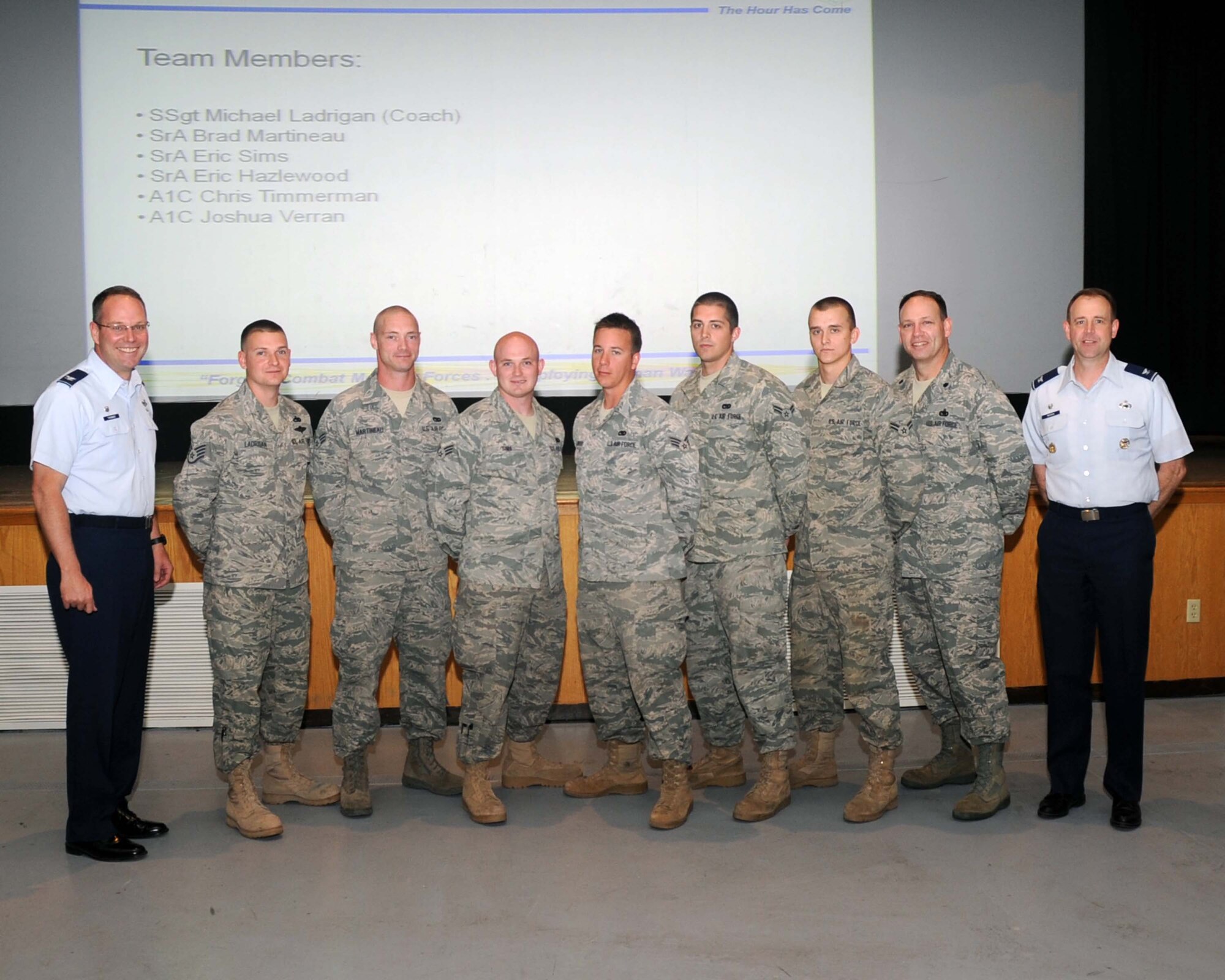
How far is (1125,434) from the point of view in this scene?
323 cm

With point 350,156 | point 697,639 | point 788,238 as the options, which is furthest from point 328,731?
point 788,238

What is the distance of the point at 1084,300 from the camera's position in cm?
322

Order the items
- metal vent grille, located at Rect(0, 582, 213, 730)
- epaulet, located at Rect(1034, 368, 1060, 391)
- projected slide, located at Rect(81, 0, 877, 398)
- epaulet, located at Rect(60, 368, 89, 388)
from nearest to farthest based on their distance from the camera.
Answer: epaulet, located at Rect(60, 368, 89, 388)
epaulet, located at Rect(1034, 368, 1060, 391)
metal vent grille, located at Rect(0, 582, 213, 730)
projected slide, located at Rect(81, 0, 877, 398)

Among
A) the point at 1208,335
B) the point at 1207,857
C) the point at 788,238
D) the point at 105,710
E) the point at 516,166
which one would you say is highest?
the point at 516,166

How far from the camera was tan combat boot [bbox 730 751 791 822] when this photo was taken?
329 cm

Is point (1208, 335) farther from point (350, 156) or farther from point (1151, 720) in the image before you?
point (350, 156)

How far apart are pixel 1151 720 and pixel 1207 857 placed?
1.48 meters

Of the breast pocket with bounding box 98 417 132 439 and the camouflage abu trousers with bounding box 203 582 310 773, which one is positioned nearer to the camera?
the breast pocket with bounding box 98 417 132 439

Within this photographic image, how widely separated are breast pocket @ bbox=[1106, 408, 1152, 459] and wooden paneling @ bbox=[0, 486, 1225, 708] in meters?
1.18

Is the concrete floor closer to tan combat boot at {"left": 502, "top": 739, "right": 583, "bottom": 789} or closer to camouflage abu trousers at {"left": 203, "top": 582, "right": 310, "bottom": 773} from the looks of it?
tan combat boot at {"left": 502, "top": 739, "right": 583, "bottom": 789}

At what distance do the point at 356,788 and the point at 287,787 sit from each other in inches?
10.5

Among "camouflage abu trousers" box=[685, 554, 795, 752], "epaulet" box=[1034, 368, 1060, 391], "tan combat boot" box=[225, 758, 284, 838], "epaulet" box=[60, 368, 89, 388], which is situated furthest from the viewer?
"epaulet" box=[1034, 368, 1060, 391]

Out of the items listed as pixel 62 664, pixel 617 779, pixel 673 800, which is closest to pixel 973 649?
pixel 673 800

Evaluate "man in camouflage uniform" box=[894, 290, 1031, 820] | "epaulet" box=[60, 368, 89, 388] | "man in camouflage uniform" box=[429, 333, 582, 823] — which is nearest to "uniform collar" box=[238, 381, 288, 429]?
"epaulet" box=[60, 368, 89, 388]
